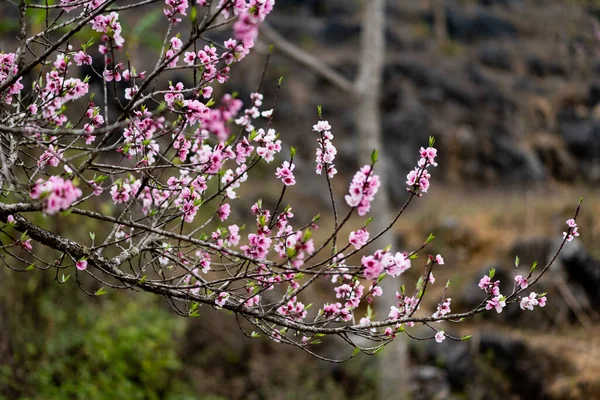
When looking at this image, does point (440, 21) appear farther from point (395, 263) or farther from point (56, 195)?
point (56, 195)

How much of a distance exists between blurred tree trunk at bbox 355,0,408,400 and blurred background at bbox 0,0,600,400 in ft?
0.62

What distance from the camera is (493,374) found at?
261 inches

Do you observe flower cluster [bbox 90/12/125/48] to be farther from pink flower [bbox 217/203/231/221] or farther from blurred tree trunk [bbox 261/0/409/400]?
blurred tree trunk [bbox 261/0/409/400]

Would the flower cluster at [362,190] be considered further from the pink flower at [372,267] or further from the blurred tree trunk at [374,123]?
the blurred tree trunk at [374,123]

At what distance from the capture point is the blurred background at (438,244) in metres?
6.31

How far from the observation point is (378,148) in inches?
266

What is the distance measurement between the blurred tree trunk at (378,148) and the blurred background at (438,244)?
0.62 feet

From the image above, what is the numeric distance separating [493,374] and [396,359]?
1433 mm

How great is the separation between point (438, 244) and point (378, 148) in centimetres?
450

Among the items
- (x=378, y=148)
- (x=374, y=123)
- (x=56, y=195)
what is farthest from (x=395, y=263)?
(x=374, y=123)

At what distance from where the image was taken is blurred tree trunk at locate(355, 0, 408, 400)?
21.1 ft

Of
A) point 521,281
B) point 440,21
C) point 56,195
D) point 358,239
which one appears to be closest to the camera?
point 56,195

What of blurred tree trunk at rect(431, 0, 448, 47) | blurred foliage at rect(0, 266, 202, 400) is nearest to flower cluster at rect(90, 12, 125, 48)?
blurred foliage at rect(0, 266, 202, 400)

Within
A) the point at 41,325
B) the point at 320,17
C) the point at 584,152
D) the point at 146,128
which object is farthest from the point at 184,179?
the point at 320,17
